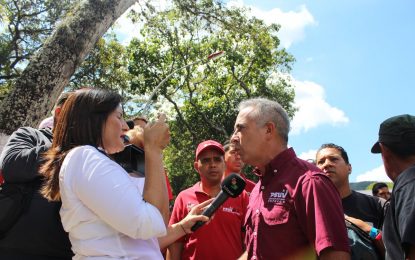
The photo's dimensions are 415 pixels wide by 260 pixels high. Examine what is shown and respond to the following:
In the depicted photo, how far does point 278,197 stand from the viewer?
2.52 metres

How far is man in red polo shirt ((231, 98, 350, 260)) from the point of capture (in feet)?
7.25

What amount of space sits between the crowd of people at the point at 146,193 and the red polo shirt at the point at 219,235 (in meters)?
1.04

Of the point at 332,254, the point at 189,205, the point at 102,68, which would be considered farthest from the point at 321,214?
the point at 102,68

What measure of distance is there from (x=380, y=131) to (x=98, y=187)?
170cm

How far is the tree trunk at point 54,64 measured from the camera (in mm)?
5199

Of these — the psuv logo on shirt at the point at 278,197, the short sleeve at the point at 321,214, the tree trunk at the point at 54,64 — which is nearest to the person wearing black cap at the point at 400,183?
the short sleeve at the point at 321,214

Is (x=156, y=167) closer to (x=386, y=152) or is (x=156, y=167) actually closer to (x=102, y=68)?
(x=386, y=152)

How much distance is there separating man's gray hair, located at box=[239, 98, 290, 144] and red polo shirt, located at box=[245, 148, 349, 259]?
0.17 meters

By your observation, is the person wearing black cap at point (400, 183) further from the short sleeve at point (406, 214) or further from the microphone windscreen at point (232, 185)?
the microphone windscreen at point (232, 185)

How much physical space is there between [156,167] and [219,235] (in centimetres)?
212

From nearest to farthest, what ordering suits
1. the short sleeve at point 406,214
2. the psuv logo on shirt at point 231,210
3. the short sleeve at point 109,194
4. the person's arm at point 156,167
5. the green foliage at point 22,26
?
the short sleeve at point 109,194
the short sleeve at point 406,214
the person's arm at point 156,167
the psuv logo on shirt at point 231,210
the green foliage at point 22,26

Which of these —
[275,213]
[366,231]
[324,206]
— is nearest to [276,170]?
[275,213]

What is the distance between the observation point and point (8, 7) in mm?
15258

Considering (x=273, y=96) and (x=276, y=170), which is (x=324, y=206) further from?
(x=273, y=96)
